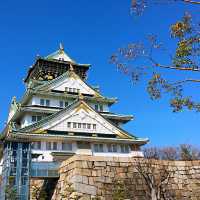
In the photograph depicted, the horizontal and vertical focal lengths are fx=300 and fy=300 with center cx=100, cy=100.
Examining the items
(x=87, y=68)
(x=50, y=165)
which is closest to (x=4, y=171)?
(x=50, y=165)

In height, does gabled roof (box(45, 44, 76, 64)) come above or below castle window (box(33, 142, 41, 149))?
above

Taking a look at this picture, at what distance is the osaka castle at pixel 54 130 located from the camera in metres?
23.3

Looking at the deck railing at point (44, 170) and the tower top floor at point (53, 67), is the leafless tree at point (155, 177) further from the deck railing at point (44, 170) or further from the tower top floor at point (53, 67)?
the tower top floor at point (53, 67)

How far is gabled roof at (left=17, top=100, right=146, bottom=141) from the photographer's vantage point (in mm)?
27814

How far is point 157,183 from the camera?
15.1 m

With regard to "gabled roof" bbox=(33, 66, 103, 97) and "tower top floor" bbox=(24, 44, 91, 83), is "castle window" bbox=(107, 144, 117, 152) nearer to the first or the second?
"gabled roof" bbox=(33, 66, 103, 97)

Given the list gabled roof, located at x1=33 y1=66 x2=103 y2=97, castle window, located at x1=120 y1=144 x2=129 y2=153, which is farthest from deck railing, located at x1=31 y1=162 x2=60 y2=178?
gabled roof, located at x1=33 y1=66 x2=103 y2=97

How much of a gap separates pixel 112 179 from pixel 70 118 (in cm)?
1506

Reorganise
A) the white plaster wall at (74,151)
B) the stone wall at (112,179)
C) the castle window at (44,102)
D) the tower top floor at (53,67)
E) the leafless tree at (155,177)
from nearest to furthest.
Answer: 1. the stone wall at (112,179)
2. the leafless tree at (155,177)
3. the white plaster wall at (74,151)
4. the castle window at (44,102)
5. the tower top floor at (53,67)

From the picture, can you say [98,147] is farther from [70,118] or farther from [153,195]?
[153,195]

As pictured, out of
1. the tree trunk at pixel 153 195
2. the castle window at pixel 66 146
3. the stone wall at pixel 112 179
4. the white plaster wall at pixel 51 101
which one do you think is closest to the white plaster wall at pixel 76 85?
the white plaster wall at pixel 51 101

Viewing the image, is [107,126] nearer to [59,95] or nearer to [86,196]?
[59,95]

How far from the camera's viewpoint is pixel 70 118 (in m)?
29.6

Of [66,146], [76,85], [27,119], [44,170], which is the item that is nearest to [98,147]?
[66,146]
